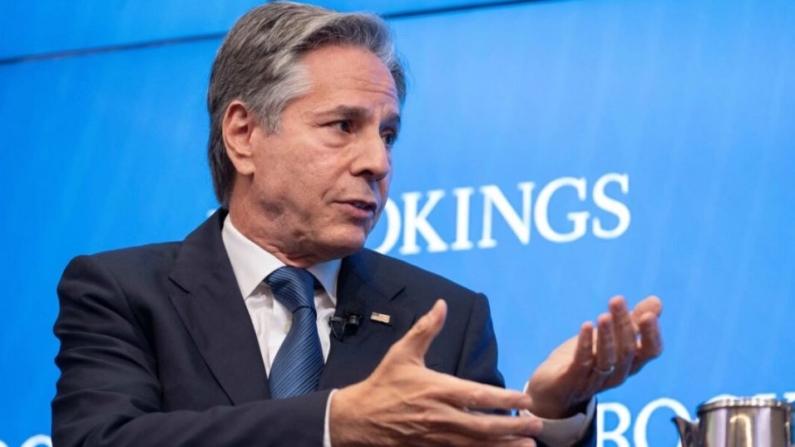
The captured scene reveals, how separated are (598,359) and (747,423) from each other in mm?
248

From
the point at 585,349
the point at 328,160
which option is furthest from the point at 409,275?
the point at 585,349

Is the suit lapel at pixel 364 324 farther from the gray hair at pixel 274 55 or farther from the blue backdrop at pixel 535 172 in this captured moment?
the blue backdrop at pixel 535 172

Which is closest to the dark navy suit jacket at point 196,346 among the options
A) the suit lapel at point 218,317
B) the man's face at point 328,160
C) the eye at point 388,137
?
the suit lapel at point 218,317

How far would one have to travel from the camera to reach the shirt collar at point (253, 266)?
2631 mm

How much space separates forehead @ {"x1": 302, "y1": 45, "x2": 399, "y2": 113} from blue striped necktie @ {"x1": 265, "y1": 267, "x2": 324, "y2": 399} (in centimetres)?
32

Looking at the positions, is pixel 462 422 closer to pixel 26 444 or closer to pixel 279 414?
pixel 279 414

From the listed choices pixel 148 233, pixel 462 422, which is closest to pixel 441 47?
pixel 148 233

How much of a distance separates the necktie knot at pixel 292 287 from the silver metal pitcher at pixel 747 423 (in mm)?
803

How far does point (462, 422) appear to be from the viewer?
6.33 ft

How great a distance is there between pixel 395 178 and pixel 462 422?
1442 millimetres

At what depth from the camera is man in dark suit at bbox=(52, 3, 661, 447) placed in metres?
2.14

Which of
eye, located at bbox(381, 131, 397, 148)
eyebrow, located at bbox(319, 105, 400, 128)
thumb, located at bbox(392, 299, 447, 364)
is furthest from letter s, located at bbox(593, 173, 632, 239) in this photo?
thumb, located at bbox(392, 299, 447, 364)

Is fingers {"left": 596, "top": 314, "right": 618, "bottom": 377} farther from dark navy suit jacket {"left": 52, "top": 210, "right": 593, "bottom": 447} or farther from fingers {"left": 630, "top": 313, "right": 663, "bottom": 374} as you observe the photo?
dark navy suit jacket {"left": 52, "top": 210, "right": 593, "bottom": 447}

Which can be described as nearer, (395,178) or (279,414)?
(279,414)
